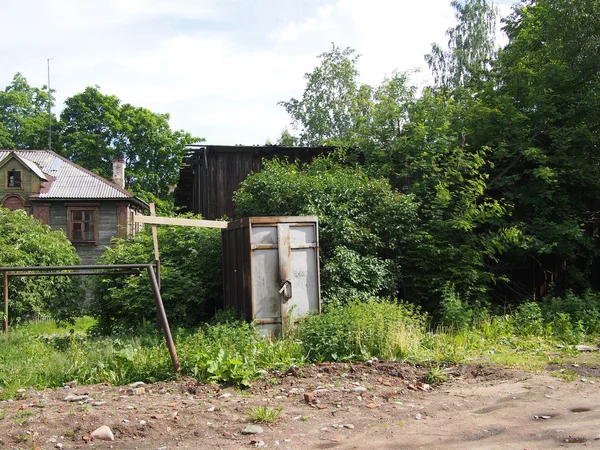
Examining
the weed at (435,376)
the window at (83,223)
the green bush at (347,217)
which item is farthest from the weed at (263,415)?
the window at (83,223)

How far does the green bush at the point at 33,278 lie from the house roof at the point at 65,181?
17942 mm

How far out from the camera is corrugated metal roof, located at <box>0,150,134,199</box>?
103 ft

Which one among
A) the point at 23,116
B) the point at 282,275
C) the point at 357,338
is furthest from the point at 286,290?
the point at 23,116

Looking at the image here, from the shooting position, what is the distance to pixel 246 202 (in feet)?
39.3

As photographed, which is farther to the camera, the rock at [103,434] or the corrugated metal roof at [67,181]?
the corrugated metal roof at [67,181]

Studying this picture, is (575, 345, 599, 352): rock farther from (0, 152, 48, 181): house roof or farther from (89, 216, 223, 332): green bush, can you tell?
(0, 152, 48, 181): house roof

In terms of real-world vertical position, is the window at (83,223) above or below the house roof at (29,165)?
below

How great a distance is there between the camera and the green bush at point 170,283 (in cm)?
1062

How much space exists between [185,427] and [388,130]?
11.3 metres

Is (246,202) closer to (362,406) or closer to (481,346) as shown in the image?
(481,346)

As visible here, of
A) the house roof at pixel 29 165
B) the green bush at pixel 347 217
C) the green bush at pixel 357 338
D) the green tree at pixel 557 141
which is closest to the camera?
the green bush at pixel 357 338

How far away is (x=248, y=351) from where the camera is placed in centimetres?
773

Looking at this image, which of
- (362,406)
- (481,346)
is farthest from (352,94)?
(362,406)

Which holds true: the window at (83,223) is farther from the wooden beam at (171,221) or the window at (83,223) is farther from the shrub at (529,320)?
the shrub at (529,320)
